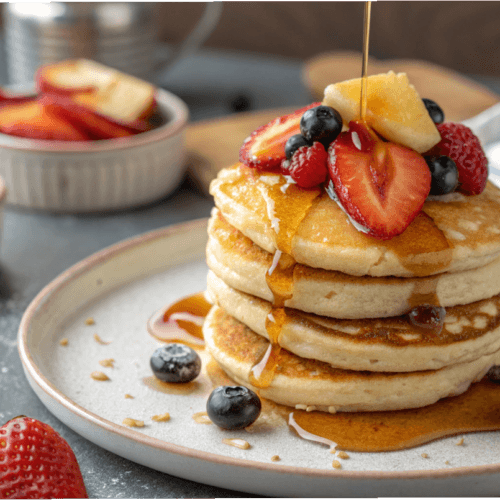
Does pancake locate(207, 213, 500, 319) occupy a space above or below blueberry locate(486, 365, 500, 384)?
above

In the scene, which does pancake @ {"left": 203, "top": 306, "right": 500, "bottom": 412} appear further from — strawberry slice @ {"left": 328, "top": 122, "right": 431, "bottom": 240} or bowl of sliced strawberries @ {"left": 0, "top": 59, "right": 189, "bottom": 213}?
bowl of sliced strawberries @ {"left": 0, "top": 59, "right": 189, "bottom": 213}

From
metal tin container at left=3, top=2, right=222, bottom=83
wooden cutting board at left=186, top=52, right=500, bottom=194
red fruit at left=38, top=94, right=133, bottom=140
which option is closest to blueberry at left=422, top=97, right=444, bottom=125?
wooden cutting board at left=186, top=52, right=500, bottom=194

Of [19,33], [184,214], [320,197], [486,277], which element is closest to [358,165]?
[320,197]

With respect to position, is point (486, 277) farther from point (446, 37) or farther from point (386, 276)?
point (446, 37)

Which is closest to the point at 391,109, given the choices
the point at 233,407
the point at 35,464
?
the point at 233,407

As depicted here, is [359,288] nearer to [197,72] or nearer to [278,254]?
[278,254]
